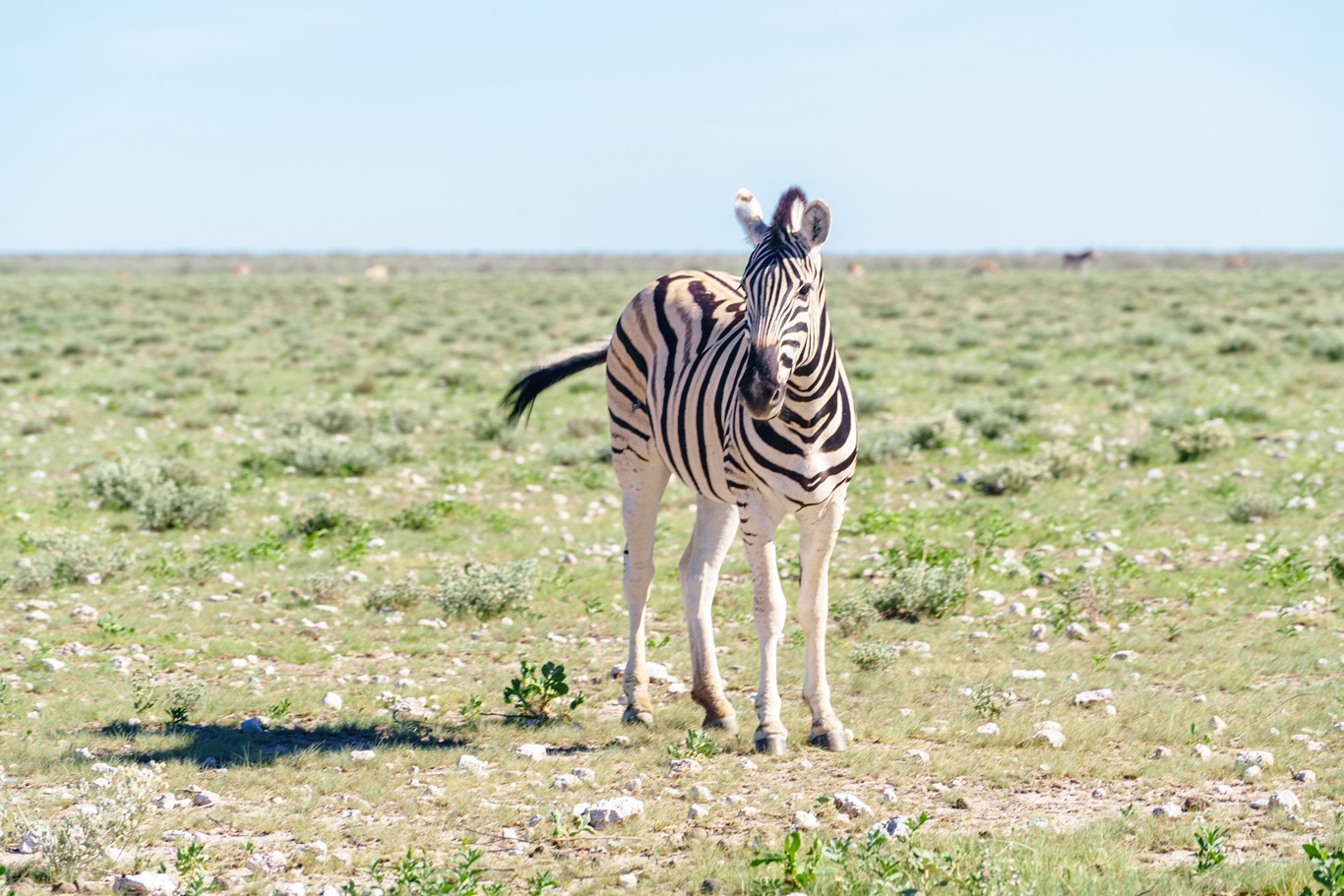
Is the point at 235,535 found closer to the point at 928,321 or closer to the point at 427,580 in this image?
the point at 427,580

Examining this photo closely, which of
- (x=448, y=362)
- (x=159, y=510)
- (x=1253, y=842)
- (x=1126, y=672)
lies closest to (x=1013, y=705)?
(x=1126, y=672)

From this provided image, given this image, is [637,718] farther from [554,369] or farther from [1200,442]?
[1200,442]

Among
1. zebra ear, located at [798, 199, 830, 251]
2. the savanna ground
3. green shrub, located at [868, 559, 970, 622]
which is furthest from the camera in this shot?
green shrub, located at [868, 559, 970, 622]

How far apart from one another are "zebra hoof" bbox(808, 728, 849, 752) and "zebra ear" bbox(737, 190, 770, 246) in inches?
107

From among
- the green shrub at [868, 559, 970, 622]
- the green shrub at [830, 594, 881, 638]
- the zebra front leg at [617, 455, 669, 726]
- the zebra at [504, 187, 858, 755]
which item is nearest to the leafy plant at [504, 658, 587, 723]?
the zebra at [504, 187, 858, 755]

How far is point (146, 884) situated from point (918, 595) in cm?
632

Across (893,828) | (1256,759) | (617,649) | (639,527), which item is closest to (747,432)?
(639,527)

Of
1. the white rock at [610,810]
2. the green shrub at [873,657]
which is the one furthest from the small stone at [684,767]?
the green shrub at [873,657]

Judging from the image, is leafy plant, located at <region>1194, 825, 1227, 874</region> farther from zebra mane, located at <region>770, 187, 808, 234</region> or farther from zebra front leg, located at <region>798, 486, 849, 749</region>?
zebra mane, located at <region>770, 187, 808, 234</region>

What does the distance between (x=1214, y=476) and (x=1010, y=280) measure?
172 ft

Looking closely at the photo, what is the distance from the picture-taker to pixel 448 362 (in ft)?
94.6

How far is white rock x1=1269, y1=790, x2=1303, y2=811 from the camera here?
5.97 metres

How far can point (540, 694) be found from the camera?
7770 mm

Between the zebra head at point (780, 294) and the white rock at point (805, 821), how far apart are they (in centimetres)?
186
